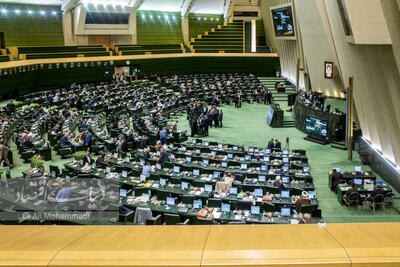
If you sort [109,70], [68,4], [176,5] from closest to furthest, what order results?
[68,4] → [109,70] → [176,5]

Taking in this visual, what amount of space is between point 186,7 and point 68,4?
14.5 m

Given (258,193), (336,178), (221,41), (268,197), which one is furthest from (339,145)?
(221,41)

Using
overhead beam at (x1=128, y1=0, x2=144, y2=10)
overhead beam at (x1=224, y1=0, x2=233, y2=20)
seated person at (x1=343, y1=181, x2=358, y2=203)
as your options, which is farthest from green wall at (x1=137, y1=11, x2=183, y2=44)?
seated person at (x1=343, y1=181, x2=358, y2=203)

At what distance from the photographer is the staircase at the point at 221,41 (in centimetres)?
4765

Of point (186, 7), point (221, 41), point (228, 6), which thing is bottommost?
point (221, 41)

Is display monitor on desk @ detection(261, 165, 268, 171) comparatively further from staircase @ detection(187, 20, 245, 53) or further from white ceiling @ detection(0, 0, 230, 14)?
white ceiling @ detection(0, 0, 230, 14)

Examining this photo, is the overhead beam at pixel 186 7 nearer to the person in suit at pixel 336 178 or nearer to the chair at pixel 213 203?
the person in suit at pixel 336 178

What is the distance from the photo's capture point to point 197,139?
20.9 metres

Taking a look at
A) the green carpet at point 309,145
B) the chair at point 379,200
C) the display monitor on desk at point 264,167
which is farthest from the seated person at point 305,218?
the display monitor on desk at point 264,167

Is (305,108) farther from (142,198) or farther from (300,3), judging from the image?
(142,198)

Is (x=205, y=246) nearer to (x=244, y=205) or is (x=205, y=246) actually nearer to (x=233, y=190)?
(x=244, y=205)

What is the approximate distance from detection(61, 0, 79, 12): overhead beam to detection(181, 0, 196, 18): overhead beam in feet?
44.4

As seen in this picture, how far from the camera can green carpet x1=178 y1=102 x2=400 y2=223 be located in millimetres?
13234

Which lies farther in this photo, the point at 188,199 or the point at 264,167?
the point at 264,167
